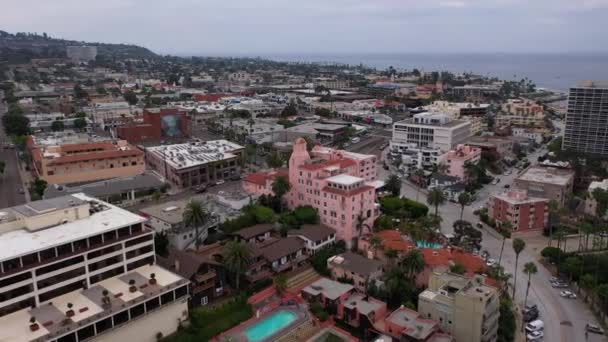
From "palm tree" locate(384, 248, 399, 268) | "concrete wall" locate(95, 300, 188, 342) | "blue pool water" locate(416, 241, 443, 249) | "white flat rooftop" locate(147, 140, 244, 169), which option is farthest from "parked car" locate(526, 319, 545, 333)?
"white flat rooftop" locate(147, 140, 244, 169)

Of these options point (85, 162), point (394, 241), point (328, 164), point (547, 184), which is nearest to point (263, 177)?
point (328, 164)

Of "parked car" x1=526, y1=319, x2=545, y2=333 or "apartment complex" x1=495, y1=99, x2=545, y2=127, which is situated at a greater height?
"apartment complex" x1=495, y1=99, x2=545, y2=127

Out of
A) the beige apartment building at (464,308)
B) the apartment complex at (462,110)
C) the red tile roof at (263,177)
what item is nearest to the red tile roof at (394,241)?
the beige apartment building at (464,308)

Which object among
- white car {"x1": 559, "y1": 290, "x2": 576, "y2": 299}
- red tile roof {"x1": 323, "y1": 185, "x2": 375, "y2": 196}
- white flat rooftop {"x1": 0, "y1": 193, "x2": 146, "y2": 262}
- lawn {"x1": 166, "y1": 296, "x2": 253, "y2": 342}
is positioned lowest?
white car {"x1": 559, "y1": 290, "x2": 576, "y2": 299}

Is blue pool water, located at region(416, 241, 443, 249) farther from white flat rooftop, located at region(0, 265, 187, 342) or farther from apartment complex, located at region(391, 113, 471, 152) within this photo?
apartment complex, located at region(391, 113, 471, 152)

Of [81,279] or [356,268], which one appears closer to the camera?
[81,279]

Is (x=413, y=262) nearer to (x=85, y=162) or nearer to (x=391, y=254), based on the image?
(x=391, y=254)

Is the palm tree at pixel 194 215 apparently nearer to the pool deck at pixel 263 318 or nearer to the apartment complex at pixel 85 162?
the pool deck at pixel 263 318
